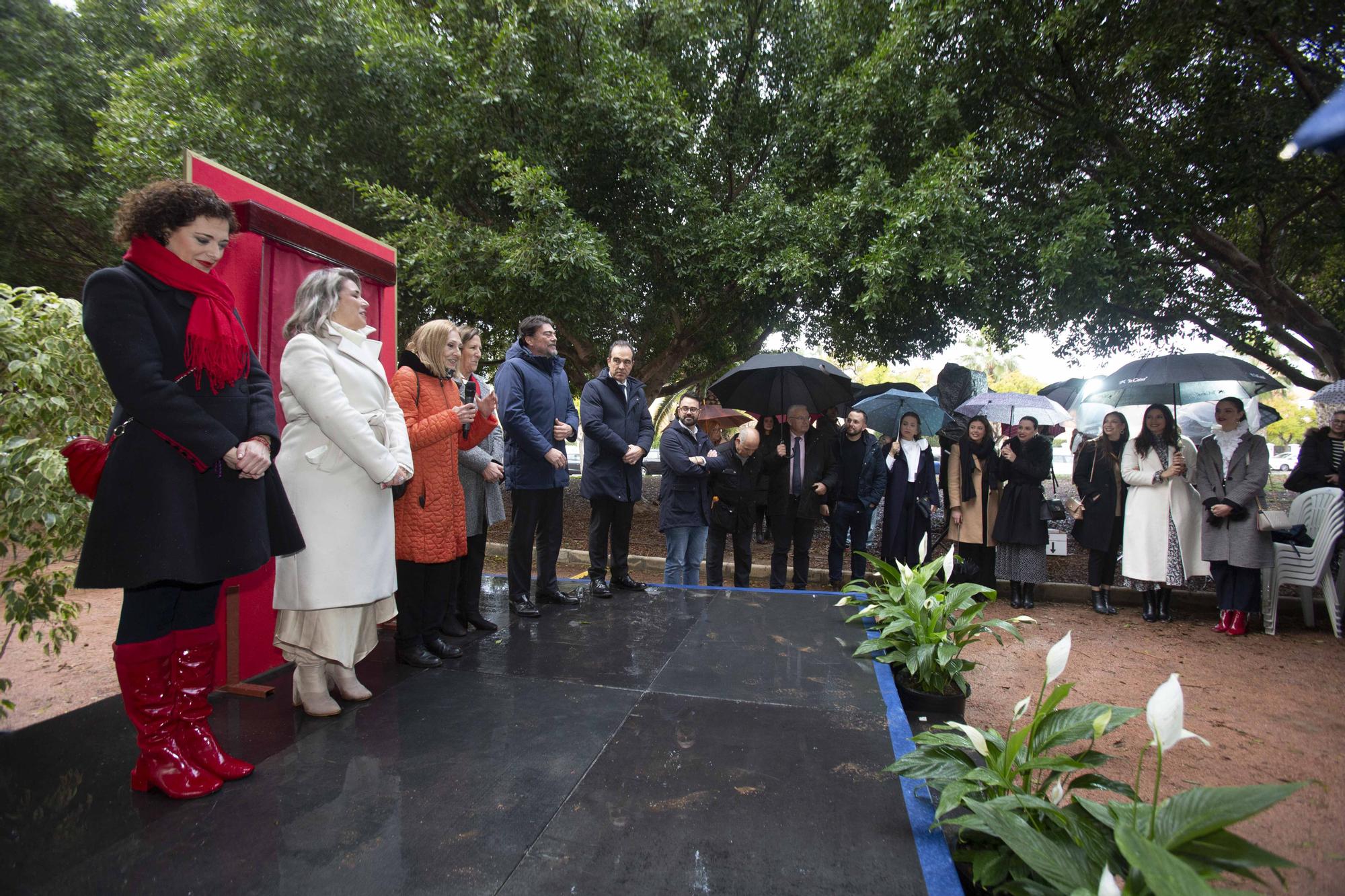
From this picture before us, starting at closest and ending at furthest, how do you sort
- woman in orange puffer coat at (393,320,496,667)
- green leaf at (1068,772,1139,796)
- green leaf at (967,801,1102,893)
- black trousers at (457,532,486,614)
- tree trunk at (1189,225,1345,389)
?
green leaf at (967,801,1102,893) → green leaf at (1068,772,1139,796) → woman in orange puffer coat at (393,320,496,667) → black trousers at (457,532,486,614) → tree trunk at (1189,225,1345,389)

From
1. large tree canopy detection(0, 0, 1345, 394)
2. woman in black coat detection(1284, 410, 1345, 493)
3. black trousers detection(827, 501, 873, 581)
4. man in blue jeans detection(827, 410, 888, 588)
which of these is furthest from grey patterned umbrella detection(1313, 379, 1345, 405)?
black trousers detection(827, 501, 873, 581)

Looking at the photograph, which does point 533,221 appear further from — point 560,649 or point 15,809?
point 15,809

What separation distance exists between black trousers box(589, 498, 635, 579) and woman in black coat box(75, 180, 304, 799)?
2757 millimetres

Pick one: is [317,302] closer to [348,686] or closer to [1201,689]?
[348,686]

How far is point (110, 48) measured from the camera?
9812 mm

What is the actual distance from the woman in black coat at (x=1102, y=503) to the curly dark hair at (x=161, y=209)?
24.0ft

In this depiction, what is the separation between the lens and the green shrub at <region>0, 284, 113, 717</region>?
282 cm

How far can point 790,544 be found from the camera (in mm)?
6602

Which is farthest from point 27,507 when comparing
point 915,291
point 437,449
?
point 915,291

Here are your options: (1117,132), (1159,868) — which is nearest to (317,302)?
(1159,868)

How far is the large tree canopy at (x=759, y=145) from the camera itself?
726cm

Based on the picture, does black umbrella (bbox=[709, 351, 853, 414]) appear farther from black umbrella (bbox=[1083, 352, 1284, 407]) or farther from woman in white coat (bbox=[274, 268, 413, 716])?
woman in white coat (bbox=[274, 268, 413, 716])

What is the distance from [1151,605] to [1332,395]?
106 inches

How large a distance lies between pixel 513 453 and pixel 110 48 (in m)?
10.4
